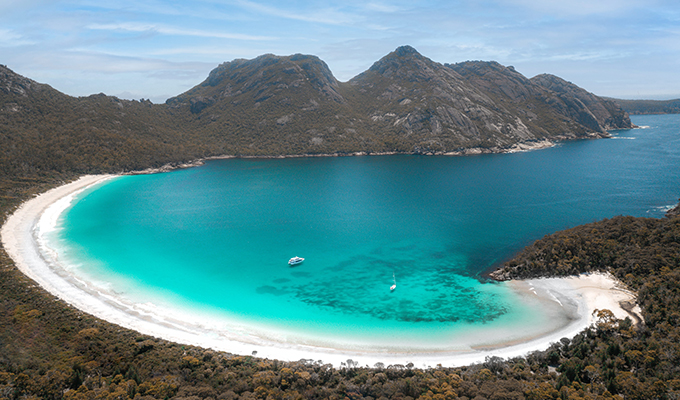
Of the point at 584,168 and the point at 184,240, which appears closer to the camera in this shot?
the point at 184,240

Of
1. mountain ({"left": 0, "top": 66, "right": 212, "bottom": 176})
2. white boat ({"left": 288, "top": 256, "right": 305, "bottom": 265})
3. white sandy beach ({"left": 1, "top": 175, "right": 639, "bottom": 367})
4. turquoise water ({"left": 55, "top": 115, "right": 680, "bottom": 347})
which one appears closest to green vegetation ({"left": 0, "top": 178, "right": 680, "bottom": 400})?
white sandy beach ({"left": 1, "top": 175, "right": 639, "bottom": 367})

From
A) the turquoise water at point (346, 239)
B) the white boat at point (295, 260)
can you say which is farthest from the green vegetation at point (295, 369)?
the white boat at point (295, 260)

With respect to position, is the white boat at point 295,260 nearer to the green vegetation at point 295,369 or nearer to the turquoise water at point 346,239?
the turquoise water at point 346,239

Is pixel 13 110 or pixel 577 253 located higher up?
pixel 13 110

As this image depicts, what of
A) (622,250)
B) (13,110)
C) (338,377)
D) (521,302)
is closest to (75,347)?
(338,377)

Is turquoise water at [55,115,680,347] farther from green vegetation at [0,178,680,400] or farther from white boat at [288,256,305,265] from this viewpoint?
green vegetation at [0,178,680,400]

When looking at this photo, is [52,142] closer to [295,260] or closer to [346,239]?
[295,260]

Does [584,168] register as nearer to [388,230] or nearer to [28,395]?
[388,230]
